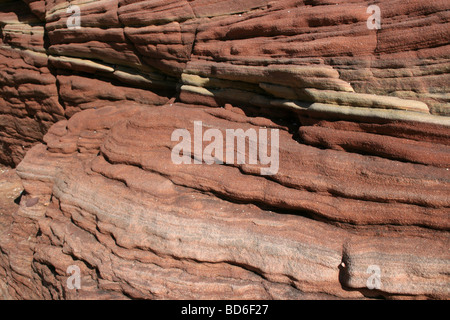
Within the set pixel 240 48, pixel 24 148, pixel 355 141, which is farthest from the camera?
pixel 24 148

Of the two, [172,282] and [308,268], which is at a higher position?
[308,268]

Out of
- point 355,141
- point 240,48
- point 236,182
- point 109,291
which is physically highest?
point 240,48

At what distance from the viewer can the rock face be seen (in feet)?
13.5

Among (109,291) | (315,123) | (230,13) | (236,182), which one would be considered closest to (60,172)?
(109,291)

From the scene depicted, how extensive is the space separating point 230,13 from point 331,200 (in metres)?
3.75

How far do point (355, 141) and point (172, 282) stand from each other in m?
2.88

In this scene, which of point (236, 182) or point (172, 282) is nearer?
point (172, 282)

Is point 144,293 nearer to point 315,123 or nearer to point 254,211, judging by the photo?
point 254,211

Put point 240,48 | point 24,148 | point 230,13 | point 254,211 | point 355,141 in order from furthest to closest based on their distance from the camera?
point 24,148
point 230,13
point 240,48
point 254,211
point 355,141

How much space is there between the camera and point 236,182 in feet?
16.2

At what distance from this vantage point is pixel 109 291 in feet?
16.4

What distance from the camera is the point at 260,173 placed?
487 cm

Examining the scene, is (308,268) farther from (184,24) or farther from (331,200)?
(184,24)

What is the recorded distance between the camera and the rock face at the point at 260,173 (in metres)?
4.12
